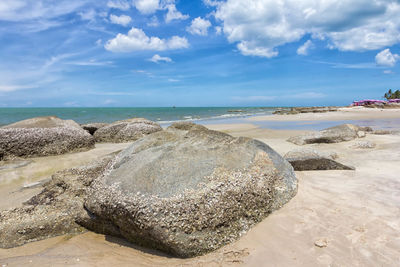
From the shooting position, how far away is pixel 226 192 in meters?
3.17

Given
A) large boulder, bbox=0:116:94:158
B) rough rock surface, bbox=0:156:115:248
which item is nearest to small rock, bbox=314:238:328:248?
→ rough rock surface, bbox=0:156:115:248

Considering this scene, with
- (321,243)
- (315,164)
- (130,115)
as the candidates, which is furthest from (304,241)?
(130,115)

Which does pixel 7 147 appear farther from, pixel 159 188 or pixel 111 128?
pixel 159 188

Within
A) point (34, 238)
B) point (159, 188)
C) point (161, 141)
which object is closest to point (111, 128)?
point (161, 141)

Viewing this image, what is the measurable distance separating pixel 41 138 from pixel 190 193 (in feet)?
25.4

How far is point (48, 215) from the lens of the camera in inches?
147

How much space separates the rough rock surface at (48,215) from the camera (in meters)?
3.45

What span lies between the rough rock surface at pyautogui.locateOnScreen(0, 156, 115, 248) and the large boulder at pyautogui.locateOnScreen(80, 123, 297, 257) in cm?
31

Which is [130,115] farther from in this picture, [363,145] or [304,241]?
[304,241]

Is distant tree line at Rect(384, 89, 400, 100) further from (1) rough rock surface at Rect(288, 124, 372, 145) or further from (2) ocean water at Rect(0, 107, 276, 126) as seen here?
(1) rough rock surface at Rect(288, 124, 372, 145)

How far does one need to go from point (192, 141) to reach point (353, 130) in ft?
27.5

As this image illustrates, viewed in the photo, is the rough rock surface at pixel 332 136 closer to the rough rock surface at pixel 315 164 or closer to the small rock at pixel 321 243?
the rough rock surface at pixel 315 164

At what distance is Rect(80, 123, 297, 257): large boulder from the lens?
2.88 metres

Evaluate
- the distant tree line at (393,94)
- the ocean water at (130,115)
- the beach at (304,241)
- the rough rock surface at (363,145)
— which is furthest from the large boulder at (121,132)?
the distant tree line at (393,94)
